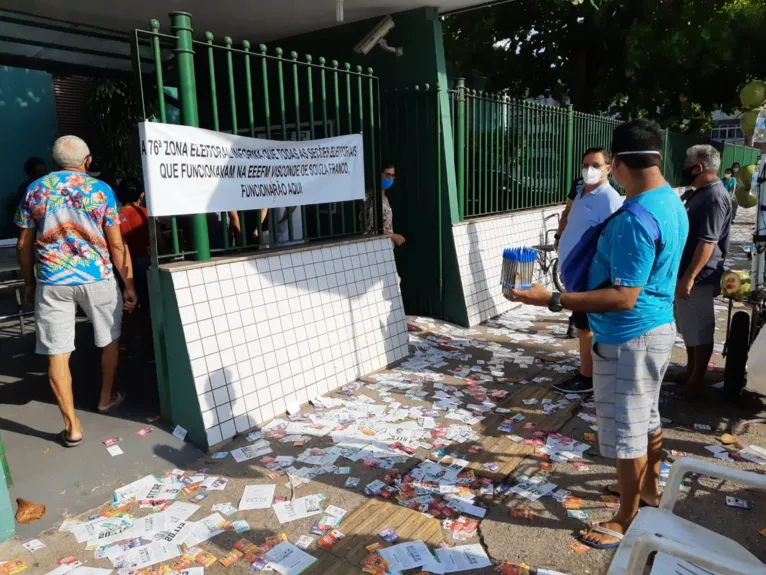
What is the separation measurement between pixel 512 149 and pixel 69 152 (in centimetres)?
602

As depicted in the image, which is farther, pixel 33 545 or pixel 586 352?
pixel 586 352

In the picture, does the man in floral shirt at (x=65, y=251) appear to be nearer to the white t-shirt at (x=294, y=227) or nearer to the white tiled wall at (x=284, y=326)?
the white tiled wall at (x=284, y=326)

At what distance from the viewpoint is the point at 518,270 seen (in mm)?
→ 2912

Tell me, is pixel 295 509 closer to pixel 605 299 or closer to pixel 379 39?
pixel 605 299

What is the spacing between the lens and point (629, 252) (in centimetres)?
251

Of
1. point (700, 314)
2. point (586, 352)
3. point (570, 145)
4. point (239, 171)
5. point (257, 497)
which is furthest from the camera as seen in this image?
point (570, 145)

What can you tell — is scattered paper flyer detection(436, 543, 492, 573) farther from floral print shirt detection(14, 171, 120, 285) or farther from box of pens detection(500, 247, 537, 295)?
floral print shirt detection(14, 171, 120, 285)

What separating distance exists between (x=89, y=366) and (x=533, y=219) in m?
6.21

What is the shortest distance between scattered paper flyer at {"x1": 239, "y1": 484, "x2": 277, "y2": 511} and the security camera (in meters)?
5.11

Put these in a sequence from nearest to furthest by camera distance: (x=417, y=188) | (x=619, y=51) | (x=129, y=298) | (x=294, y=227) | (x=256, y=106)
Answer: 1. (x=129, y=298)
2. (x=294, y=227)
3. (x=417, y=188)
4. (x=256, y=106)
5. (x=619, y=51)

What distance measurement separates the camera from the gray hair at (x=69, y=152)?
12.2ft

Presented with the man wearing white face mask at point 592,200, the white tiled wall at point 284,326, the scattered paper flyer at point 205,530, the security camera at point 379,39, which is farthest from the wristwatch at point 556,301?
the security camera at point 379,39

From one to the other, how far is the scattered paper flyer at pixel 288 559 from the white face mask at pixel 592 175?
11.2 feet

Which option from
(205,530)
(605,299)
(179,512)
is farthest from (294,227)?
(605,299)
